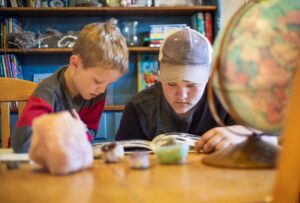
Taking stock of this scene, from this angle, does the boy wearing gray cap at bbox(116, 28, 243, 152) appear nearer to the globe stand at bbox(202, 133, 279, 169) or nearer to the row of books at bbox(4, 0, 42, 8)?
the globe stand at bbox(202, 133, 279, 169)

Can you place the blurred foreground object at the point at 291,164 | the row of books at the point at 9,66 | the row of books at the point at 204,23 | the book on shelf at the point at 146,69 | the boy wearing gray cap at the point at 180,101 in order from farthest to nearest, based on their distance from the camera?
the book on shelf at the point at 146,69, the row of books at the point at 204,23, the row of books at the point at 9,66, the boy wearing gray cap at the point at 180,101, the blurred foreground object at the point at 291,164

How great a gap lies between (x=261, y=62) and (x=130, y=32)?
271 centimetres

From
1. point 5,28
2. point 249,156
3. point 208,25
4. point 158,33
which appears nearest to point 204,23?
point 208,25

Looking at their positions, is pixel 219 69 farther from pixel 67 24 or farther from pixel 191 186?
pixel 67 24

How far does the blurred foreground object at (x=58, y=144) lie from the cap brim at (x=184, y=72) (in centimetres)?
62

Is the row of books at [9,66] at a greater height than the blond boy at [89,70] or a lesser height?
lesser

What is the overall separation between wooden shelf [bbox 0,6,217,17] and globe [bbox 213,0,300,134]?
2546 millimetres

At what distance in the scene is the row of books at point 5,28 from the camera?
3.22 m

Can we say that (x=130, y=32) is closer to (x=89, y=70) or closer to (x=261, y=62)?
(x=89, y=70)

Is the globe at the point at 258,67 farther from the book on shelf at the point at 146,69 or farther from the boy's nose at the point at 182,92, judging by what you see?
the book on shelf at the point at 146,69

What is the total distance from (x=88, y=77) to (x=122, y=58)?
16cm

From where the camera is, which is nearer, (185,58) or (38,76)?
(185,58)

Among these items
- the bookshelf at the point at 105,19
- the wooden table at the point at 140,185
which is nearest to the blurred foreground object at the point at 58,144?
the wooden table at the point at 140,185

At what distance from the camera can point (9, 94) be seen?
65.2 inches
